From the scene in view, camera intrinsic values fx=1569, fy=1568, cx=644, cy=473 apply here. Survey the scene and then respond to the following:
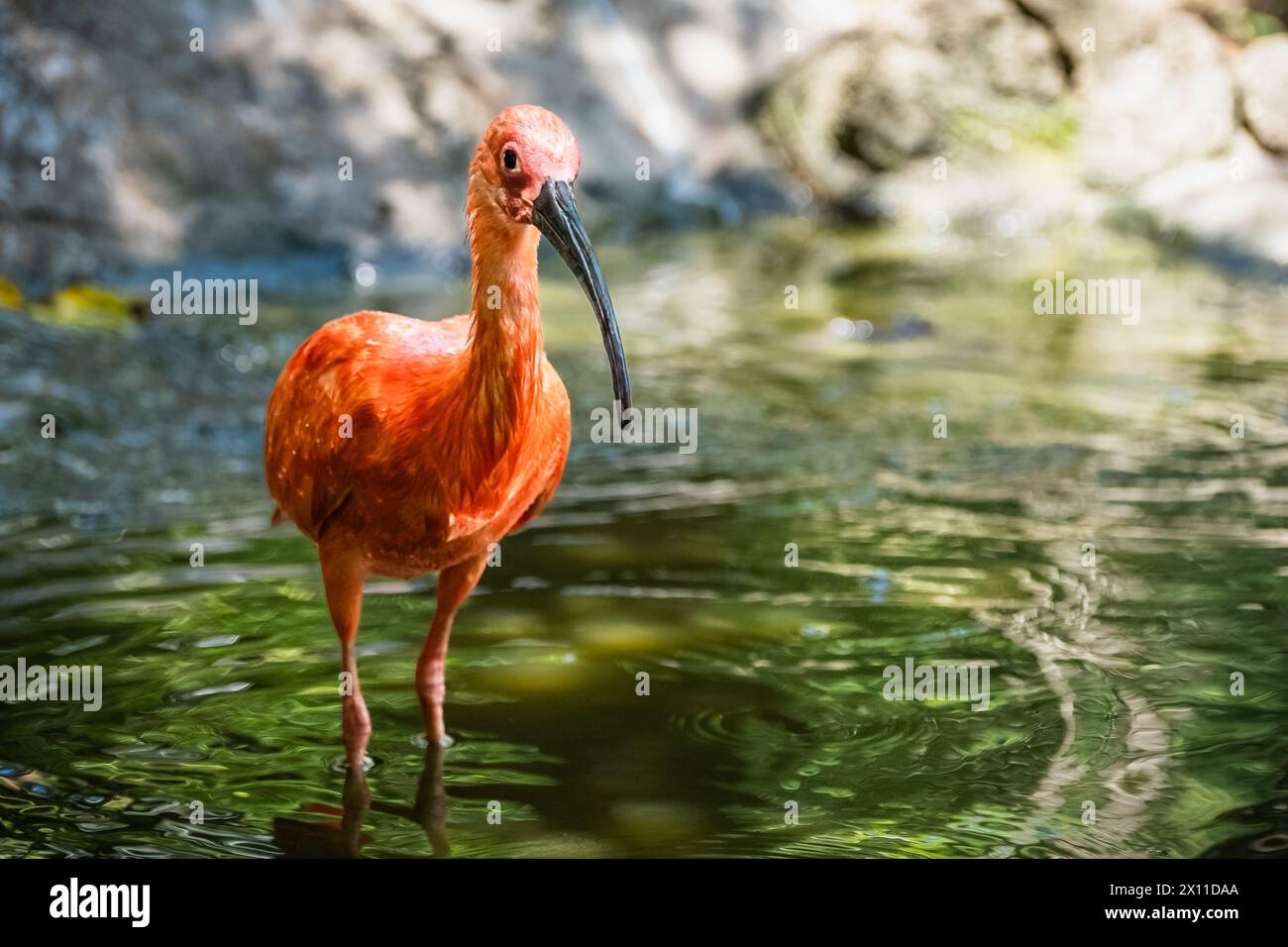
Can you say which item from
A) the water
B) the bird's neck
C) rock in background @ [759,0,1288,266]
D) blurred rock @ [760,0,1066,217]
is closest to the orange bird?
the bird's neck

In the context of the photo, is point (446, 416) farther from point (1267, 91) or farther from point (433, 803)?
point (1267, 91)

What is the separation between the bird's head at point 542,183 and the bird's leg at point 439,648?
42.4 inches

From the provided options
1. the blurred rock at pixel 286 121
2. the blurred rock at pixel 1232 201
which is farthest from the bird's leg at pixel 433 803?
the blurred rock at pixel 1232 201

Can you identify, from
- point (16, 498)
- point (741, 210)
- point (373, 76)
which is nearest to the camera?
point (16, 498)

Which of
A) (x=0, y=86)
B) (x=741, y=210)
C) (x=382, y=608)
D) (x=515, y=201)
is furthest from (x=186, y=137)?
(x=515, y=201)

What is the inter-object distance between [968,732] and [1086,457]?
3056 mm

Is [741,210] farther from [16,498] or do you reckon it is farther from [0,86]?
[16,498]

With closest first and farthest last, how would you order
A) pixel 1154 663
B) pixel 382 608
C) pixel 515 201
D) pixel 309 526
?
pixel 515 201 < pixel 309 526 < pixel 1154 663 < pixel 382 608

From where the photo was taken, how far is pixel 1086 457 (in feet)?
24.1

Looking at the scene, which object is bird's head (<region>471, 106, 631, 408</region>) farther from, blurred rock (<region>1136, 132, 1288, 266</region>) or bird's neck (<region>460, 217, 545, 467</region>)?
blurred rock (<region>1136, 132, 1288, 266</region>)

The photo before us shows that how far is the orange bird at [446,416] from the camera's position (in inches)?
146

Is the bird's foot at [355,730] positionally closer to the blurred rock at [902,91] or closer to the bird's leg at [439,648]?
the bird's leg at [439,648]

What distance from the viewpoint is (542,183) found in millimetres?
3633

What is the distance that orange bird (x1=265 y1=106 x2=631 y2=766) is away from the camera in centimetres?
372
